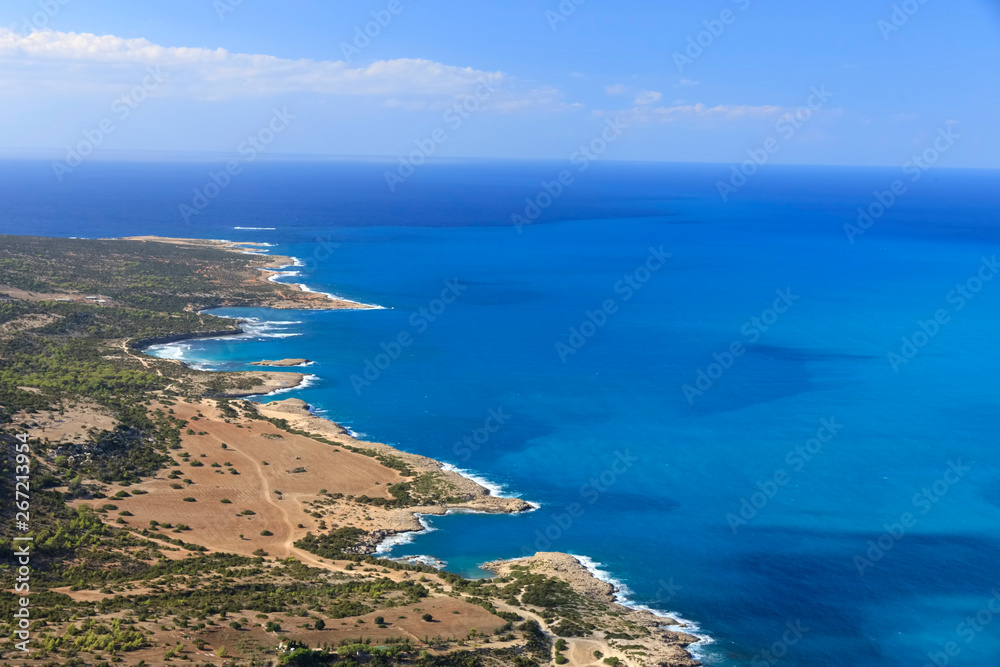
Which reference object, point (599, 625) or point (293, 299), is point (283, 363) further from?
point (599, 625)

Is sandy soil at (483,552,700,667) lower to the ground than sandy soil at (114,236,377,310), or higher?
lower

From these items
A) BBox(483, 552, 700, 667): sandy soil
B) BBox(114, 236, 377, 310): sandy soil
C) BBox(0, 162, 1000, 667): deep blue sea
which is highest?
BBox(114, 236, 377, 310): sandy soil

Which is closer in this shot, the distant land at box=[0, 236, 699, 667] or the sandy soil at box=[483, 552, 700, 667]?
the distant land at box=[0, 236, 699, 667]

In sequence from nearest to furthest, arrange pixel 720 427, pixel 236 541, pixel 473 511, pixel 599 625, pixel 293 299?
pixel 599 625 → pixel 236 541 → pixel 473 511 → pixel 720 427 → pixel 293 299

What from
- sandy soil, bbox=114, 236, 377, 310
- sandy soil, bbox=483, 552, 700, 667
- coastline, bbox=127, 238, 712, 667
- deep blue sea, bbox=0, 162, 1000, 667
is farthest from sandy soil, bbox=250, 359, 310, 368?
sandy soil, bbox=483, 552, 700, 667

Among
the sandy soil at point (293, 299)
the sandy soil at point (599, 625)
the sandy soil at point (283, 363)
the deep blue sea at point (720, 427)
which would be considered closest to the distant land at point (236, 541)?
the sandy soil at point (599, 625)

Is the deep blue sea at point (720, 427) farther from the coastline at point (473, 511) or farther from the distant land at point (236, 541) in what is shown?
the distant land at point (236, 541)

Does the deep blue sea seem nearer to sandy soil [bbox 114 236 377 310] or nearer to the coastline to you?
the coastline

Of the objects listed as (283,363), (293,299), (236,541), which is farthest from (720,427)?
(293,299)

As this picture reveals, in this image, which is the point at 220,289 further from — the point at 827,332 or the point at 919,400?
the point at 919,400
